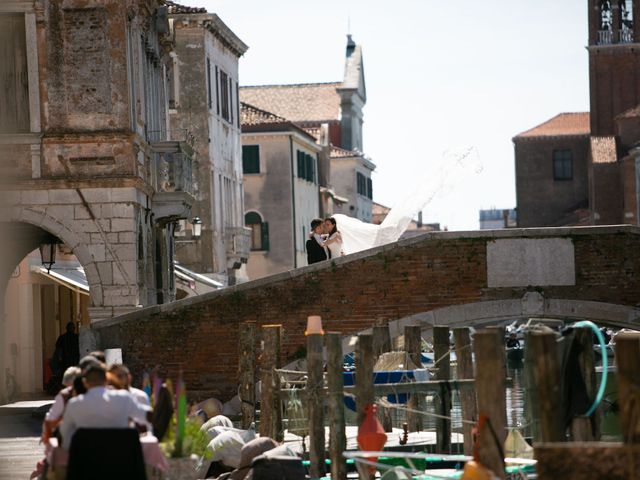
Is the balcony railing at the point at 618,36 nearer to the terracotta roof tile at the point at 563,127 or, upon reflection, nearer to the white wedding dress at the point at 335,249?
the terracotta roof tile at the point at 563,127

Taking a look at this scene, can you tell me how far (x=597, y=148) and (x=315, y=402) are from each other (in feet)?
172

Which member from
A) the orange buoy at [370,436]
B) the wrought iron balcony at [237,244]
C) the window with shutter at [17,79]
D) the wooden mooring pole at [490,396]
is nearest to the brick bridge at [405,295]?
the window with shutter at [17,79]

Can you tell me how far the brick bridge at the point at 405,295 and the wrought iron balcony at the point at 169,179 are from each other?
10.4 feet

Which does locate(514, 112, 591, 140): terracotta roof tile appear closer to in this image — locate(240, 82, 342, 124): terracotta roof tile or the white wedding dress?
locate(240, 82, 342, 124): terracotta roof tile

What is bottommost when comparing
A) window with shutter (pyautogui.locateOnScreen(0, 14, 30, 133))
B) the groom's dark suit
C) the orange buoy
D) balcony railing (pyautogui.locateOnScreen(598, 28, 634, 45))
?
the orange buoy

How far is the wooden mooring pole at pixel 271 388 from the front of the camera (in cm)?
1895

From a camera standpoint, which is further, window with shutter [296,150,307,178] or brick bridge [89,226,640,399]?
window with shutter [296,150,307,178]

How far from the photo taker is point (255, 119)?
172 ft

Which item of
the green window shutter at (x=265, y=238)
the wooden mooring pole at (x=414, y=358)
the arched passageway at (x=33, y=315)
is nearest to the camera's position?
the wooden mooring pole at (x=414, y=358)

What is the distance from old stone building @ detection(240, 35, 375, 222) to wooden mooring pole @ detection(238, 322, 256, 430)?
4338cm

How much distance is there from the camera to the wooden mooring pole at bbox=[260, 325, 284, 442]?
62.2 feet

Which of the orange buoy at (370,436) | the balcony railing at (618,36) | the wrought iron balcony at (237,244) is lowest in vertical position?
the orange buoy at (370,436)

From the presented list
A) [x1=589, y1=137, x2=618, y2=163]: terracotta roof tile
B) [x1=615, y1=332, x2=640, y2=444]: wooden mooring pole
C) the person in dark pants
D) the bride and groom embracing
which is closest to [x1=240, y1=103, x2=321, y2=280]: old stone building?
[x1=589, y1=137, x2=618, y2=163]: terracotta roof tile

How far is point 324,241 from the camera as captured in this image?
74.3 feet
